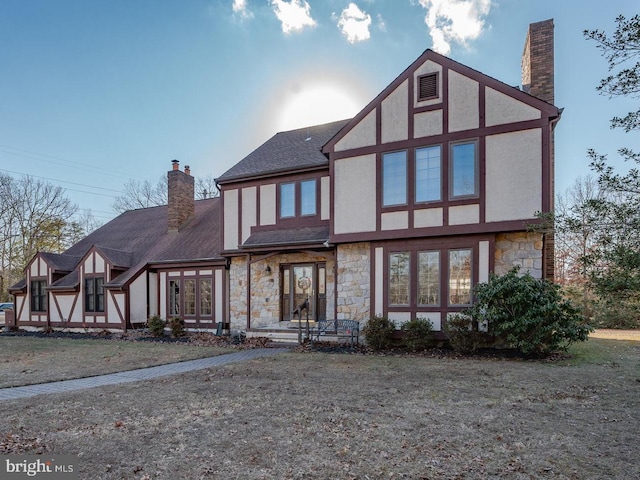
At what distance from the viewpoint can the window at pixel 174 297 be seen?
16422mm

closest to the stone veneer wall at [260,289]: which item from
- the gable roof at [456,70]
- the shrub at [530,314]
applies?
the gable roof at [456,70]

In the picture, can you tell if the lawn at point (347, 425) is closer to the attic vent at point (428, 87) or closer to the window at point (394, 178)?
the window at point (394, 178)

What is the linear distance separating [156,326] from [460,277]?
10919 millimetres

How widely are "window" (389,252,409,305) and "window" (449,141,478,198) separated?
7.10 ft

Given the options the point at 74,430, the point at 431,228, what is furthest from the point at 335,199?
the point at 74,430

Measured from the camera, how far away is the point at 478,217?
417 inches

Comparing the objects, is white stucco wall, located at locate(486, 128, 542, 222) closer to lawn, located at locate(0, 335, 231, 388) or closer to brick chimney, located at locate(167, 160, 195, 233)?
lawn, located at locate(0, 335, 231, 388)

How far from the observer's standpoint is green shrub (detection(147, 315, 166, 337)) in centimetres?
1544

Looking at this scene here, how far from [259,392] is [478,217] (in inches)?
276

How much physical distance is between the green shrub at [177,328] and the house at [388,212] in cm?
66

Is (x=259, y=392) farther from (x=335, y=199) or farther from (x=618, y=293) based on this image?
(x=335, y=199)

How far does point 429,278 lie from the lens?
11156 millimetres

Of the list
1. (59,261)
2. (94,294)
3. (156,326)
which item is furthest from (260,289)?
(59,261)

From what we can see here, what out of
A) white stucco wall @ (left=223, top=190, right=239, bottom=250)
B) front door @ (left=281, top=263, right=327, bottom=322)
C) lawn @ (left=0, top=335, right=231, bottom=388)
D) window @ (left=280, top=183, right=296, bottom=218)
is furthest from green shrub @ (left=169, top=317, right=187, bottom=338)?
window @ (left=280, top=183, right=296, bottom=218)
